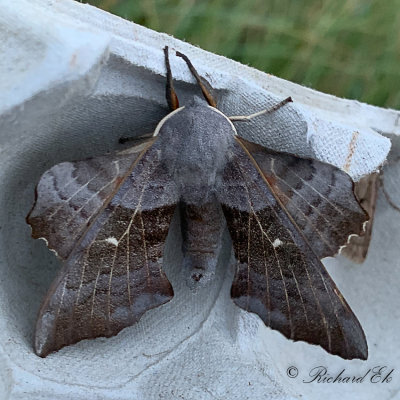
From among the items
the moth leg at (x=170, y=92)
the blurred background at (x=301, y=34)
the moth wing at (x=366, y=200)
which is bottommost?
the moth wing at (x=366, y=200)

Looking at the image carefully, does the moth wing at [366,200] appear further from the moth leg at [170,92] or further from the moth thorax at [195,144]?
the moth leg at [170,92]

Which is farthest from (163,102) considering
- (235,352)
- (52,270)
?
(235,352)

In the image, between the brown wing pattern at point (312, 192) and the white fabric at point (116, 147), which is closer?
the white fabric at point (116, 147)

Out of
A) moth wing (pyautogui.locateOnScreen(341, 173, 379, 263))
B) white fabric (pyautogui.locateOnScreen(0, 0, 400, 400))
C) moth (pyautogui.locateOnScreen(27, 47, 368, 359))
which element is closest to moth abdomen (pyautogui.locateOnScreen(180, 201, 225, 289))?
moth (pyautogui.locateOnScreen(27, 47, 368, 359))

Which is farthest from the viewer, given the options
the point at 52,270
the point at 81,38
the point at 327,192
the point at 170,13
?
the point at 170,13

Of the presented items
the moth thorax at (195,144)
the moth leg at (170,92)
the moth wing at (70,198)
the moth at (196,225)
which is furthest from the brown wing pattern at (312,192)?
the moth wing at (70,198)

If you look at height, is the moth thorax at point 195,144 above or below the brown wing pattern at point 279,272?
above

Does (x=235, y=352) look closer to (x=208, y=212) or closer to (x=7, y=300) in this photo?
(x=208, y=212)
